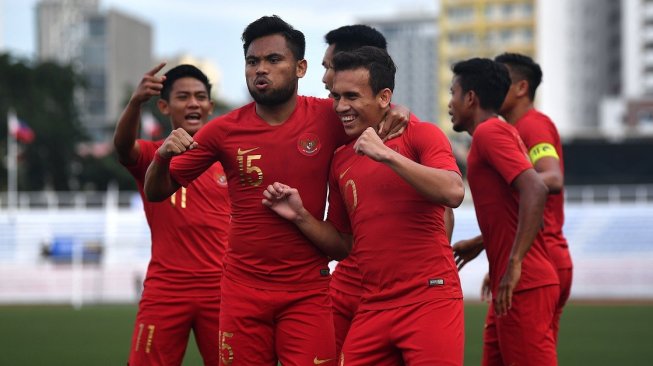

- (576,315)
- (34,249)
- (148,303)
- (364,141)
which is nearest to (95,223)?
(34,249)

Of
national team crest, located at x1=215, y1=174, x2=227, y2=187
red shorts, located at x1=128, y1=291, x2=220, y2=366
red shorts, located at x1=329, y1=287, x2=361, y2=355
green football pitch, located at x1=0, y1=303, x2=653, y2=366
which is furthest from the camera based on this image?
green football pitch, located at x1=0, y1=303, x2=653, y2=366

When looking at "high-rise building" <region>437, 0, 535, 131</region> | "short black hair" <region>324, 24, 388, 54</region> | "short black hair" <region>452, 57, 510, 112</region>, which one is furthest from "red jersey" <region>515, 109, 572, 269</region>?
"high-rise building" <region>437, 0, 535, 131</region>

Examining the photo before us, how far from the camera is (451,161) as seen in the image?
20.1ft

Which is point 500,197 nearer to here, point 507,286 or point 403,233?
point 507,286

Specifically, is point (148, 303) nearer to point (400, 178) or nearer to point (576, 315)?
point (400, 178)

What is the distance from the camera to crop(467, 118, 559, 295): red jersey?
713 cm

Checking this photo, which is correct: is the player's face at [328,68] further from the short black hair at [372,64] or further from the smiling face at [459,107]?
the short black hair at [372,64]

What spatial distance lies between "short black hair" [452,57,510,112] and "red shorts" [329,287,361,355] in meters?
1.53

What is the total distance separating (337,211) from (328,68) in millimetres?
1619

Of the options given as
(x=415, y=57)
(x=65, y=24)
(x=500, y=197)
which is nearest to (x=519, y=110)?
(x=500, y=197)

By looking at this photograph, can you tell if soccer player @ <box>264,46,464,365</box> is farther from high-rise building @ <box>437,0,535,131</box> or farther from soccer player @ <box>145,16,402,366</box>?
high-rise building @ <box>437,0,535,131</box>

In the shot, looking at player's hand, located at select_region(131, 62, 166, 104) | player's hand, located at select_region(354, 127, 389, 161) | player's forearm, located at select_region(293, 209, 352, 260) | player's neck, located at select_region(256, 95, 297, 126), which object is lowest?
player's forearm, located at select_region(293, 209, 352, 260)

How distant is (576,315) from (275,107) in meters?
19.1

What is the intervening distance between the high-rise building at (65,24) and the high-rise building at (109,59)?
77cm
